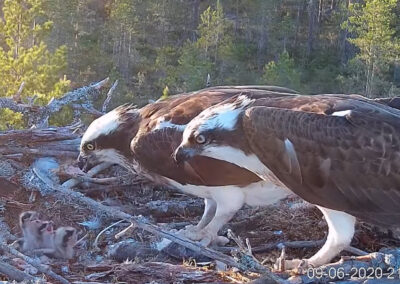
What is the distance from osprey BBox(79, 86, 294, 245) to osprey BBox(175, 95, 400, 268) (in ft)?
1.33

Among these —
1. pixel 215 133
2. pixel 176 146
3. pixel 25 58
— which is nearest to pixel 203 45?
pixel 25 58

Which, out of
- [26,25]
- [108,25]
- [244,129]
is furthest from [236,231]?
[108,25]

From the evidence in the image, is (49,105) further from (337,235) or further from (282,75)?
(282,75)

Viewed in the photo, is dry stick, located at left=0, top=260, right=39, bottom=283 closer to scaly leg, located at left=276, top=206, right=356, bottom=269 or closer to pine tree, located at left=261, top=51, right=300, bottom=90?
scaly leg, located at left=276, top=206, right=356, bottom=269

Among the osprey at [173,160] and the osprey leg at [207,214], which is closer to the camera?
the osprey at [173,160]

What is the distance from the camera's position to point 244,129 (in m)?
4.26

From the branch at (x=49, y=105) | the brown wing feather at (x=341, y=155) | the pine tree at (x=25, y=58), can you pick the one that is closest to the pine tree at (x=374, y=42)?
the pine tree at (x=25, y=58)

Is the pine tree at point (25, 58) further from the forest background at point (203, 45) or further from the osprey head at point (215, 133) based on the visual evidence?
the osprey head at point (215, 133)

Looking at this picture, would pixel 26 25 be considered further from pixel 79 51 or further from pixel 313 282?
pixel 79 51

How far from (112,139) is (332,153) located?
1.77 meters

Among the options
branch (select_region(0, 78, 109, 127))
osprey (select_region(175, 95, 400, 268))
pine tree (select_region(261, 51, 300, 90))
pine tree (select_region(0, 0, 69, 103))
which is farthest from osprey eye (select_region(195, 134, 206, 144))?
pine tree (select_region(261, 51, 300, 90))

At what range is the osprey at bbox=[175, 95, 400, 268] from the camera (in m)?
4.00

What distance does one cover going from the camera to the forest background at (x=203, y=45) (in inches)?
706

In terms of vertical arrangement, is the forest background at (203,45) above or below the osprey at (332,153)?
below
